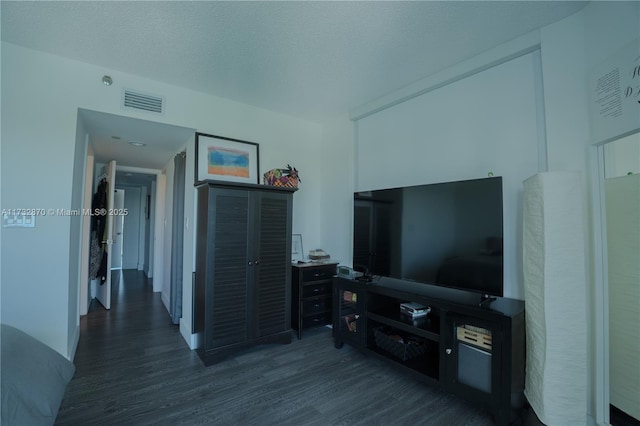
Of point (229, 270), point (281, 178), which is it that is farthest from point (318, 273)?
point (281, 178)

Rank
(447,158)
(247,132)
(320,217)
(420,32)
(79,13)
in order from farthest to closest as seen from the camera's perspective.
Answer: (320,217)
(247,132)
(447,158)
(420,32)
(79,13)

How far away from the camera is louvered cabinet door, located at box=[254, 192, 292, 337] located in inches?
109

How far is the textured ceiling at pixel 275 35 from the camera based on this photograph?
5.88 ft

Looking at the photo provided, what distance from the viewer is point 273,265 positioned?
9.35ft

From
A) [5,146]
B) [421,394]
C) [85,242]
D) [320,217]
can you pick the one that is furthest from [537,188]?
[85,242]

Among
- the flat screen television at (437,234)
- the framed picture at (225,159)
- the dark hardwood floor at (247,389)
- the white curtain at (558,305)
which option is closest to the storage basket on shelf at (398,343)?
the dark hardwood floor at (247,389)

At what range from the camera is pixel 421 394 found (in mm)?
2109

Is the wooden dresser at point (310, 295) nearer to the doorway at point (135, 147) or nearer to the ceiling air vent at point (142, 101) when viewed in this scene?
the doorway at point (135, 147)

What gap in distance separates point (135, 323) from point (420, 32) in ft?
14.1

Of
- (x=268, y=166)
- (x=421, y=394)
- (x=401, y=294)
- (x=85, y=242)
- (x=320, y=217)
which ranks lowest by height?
(x=421, y=394)

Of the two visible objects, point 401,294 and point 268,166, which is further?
point 268,166

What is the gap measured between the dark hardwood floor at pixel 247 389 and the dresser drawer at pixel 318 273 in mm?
663

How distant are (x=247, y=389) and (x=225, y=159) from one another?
2207mm

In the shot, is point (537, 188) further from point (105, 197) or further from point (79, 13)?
point (105, 197)
